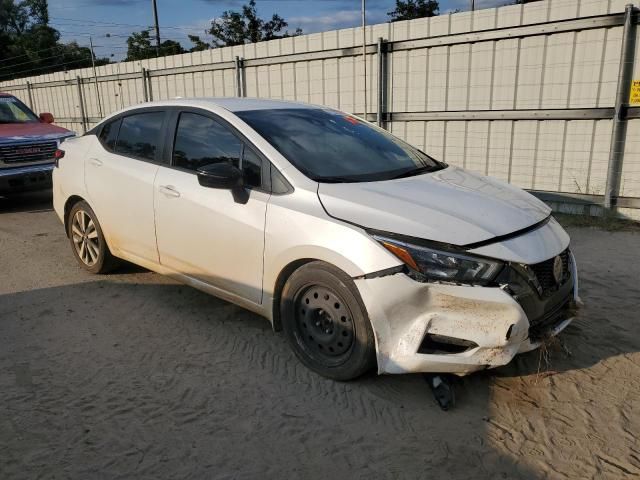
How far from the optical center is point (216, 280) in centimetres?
380

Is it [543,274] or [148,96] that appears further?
[148,96]

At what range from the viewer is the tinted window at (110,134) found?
15.8 ft

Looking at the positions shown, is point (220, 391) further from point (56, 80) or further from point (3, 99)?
point (56, 80)

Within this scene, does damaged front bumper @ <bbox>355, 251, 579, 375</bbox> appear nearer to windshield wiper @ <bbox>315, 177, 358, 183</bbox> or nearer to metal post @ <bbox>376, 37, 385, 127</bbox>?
windshield wiper @ <bbox>315, 177, 358, 183</bbox>

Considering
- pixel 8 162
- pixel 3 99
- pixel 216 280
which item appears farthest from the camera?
pixel 3 99

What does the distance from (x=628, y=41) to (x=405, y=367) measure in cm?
572

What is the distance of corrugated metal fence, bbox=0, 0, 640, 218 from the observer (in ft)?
22.5

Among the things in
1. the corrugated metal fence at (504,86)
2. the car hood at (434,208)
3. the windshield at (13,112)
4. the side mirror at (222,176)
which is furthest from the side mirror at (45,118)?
the car hood at (434,208)

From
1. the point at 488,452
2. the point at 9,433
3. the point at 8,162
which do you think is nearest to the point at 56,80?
the point at 8,162

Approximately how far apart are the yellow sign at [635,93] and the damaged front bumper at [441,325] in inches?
196

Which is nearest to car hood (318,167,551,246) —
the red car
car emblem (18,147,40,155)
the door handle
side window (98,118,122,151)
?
the door handle

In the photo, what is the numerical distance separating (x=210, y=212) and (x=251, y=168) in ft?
1.39

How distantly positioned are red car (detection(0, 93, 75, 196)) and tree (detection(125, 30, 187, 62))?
2940cm

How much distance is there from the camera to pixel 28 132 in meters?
8.61
